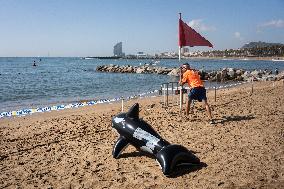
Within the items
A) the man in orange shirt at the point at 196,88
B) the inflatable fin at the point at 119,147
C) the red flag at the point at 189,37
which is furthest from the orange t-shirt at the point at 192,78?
the inflatable fin at the point at 119,147

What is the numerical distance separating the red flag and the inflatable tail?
18.5 feet

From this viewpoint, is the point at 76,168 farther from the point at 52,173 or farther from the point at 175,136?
the point at 175,136

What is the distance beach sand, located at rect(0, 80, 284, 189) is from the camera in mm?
6062

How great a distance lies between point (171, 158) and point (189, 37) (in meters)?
6.12

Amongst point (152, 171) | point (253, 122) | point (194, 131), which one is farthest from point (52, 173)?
point (253, 122)

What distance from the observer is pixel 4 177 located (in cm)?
650

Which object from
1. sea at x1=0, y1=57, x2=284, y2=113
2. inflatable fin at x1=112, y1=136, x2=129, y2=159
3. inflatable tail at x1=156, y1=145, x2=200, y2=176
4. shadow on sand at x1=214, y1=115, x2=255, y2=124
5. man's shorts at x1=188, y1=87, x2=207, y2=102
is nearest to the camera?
inflatable tail at x1=156, y1=145, x2=200, y2=176

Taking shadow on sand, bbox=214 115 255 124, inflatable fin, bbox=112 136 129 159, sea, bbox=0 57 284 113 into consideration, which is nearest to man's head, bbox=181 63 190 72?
sea, bbox=0 57 284 113

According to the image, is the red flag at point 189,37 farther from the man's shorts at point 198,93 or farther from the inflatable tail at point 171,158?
the inflatable tail at point 171,158

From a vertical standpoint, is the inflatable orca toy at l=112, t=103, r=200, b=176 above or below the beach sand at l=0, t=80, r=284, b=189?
above

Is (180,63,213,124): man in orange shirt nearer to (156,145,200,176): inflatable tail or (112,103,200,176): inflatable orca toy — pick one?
(112,103,200,176): inflatable orca toy

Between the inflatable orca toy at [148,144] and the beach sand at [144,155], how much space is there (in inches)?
8.3

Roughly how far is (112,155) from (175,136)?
2190 mm

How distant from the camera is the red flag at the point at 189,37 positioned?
448 inches
